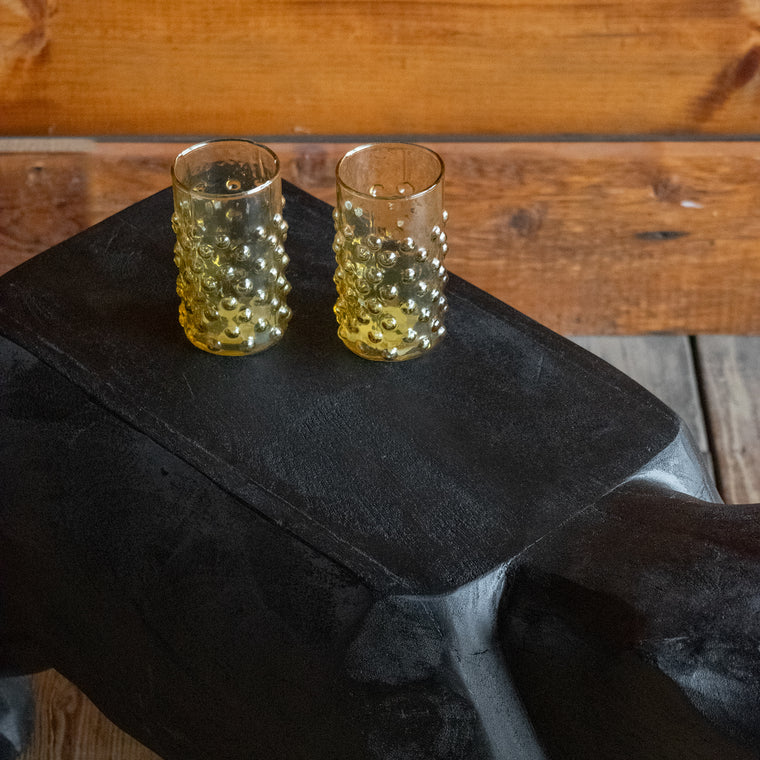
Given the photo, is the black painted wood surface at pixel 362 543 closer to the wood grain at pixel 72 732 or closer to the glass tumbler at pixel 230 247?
the glass tumbler at pixel 230 247

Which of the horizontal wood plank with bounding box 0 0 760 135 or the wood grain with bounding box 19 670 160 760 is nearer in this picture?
the wood grain with bounding box 19 670 160 760

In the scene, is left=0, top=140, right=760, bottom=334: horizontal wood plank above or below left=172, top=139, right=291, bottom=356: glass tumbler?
below

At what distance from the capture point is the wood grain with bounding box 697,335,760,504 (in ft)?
5.17

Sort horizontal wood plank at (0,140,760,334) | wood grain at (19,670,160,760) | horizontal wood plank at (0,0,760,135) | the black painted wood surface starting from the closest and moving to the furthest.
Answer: the black painted wood surface
wood grain at (19,670,160,760)
horizontal wood plank at (0,0,760,135)
horizontal wood plank at (0,140,760,334)

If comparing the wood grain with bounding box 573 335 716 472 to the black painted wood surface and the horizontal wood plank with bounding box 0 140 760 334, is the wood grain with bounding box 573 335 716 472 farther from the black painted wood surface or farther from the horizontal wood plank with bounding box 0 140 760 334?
the black painted wood surface

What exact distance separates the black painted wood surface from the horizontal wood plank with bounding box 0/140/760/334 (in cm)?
57

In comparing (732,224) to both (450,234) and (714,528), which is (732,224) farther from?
(714,528)

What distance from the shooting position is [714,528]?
0.88 m

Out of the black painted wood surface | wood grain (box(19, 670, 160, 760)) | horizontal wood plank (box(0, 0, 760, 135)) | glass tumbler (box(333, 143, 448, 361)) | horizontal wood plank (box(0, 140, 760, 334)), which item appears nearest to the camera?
the black painted wood surface

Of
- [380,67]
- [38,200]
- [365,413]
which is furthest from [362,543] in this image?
[38,200]

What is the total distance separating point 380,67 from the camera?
5.29 ft

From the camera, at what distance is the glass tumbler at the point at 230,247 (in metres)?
1.01

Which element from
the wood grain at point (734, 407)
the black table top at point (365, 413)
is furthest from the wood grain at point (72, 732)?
the wood grain at point (734, 407)

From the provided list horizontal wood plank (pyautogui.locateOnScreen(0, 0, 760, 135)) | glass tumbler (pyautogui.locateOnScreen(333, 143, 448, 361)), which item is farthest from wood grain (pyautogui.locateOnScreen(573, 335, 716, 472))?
glass tumbler (pyautogui.locateOnScreen(333, 143, 448, 361))
